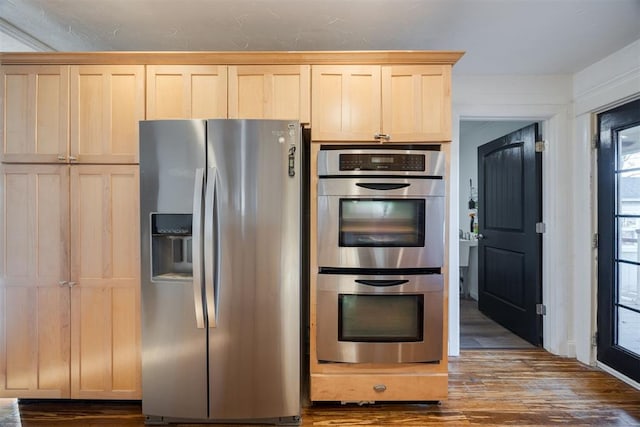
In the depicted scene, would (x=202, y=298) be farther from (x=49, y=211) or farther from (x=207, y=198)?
(x=49, y=211)

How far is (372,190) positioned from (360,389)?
1.16 meters

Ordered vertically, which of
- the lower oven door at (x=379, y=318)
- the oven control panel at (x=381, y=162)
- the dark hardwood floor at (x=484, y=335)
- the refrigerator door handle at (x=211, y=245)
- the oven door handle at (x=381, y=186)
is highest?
the oven control panel at (x=381, y=162)

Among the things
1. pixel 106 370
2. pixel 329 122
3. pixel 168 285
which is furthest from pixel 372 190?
pixel 106 370

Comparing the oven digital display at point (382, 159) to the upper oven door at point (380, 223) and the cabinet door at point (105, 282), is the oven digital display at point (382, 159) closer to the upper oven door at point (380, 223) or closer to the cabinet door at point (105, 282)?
the upper oven door at point (380, 223)

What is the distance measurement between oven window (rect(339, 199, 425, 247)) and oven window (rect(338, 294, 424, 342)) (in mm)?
323

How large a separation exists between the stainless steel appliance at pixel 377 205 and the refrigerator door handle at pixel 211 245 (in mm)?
579

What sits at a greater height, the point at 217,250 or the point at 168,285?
the point at 217,250

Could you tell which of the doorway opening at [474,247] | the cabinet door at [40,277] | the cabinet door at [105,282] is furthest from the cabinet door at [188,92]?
the doorway opening at [474,247]

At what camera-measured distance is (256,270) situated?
178cm

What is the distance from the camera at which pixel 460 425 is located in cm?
186

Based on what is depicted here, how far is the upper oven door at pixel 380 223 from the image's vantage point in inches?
75.3

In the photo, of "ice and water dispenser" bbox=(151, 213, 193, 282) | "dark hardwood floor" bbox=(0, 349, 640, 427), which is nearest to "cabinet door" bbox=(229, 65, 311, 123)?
"ice and water dispenser" bbox=(151, 213, 193, 282)

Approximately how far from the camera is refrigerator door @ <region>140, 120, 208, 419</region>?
1794 millimetres

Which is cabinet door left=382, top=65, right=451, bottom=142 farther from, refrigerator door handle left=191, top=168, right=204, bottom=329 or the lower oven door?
refrigerator door handle left=191, top=168, right=204, bottom=329
